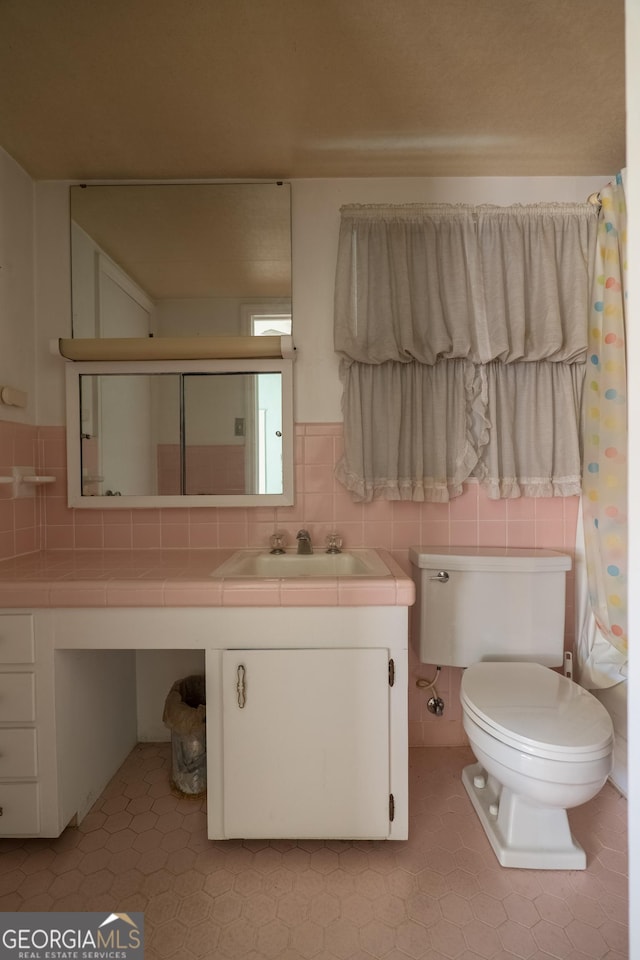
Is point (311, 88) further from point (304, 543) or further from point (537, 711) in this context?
point (537, 711)

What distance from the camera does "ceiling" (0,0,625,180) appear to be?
1154 mm

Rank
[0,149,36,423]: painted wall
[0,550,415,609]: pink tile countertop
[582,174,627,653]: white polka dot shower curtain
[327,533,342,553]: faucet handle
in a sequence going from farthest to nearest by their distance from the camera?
[327,533,342,553]: faucet handle, [0,149,36,423]: painted wall, [582,174,627,653]: white polka dot shower curtain, [0,550,415,609]: pink tile countertop

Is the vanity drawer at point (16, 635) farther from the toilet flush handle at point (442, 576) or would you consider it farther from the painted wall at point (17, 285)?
the toilet flush handle at point (442, 576)

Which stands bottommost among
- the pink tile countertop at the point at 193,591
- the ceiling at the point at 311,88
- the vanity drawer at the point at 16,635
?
the vanity drawer at the point at 16,635

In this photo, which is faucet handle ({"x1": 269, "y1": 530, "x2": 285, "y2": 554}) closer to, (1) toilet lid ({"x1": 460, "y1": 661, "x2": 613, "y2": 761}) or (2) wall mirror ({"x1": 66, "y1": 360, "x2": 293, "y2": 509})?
(2) wall mirror ({"x1": 66, "y1": 360, "x2": 293, "y2": 509})

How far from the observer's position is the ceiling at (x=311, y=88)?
45.4 inches

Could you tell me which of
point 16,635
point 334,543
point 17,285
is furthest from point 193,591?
point 17,285

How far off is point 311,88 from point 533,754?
6.40 feet

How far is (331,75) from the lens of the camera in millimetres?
1306

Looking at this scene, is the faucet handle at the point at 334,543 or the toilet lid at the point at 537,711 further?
the faucet handle at the point at 334,543

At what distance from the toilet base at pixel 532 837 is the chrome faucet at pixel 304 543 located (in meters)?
0.96

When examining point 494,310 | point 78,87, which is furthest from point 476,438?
point 78,87

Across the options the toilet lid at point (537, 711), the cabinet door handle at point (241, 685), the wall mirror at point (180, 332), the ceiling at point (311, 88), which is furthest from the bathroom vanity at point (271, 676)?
the ceiling at point (311, 88)

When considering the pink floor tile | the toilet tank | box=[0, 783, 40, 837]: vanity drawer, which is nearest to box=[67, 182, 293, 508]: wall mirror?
the toilet tank
